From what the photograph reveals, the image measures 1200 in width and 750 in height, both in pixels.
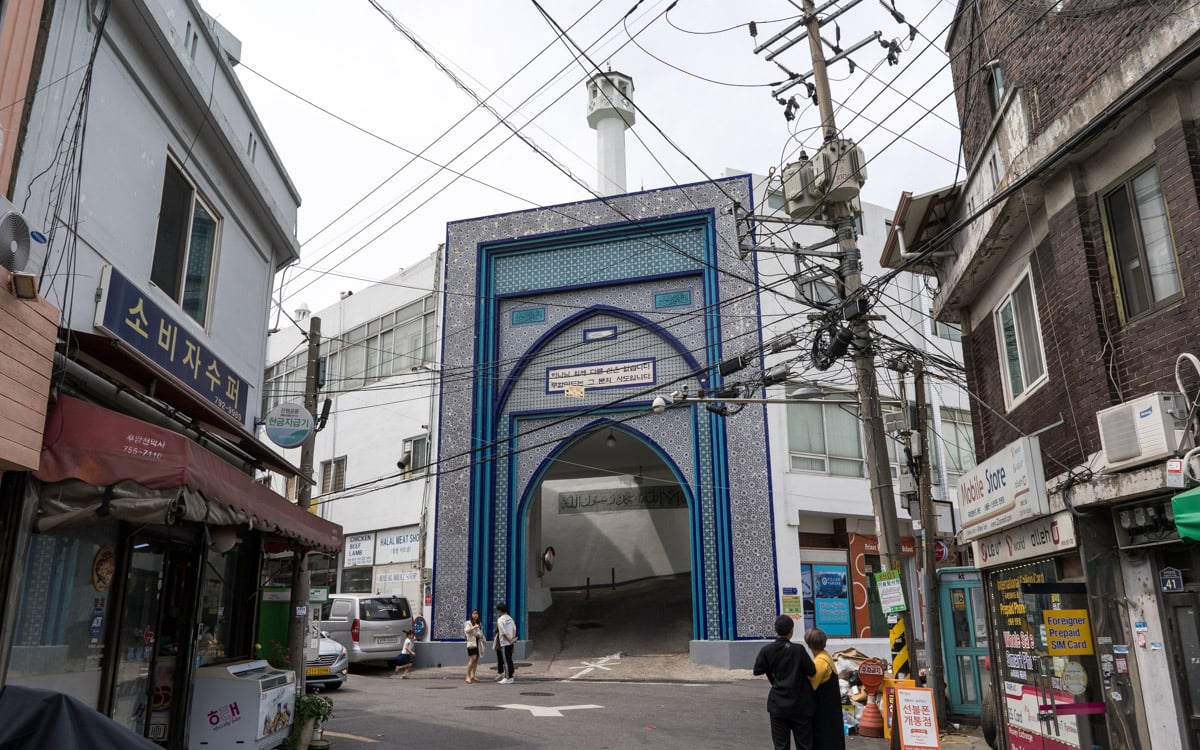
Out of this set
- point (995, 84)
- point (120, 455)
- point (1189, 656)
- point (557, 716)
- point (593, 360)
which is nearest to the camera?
point (120, 455)

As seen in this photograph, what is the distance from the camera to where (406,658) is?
21.3 metres

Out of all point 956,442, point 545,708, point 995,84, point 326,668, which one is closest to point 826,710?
point 545,708

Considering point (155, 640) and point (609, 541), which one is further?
point (609, 541)

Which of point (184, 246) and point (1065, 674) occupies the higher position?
point (184, 246)

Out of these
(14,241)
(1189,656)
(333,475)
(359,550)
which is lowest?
(1189,656)

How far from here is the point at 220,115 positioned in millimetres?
10039

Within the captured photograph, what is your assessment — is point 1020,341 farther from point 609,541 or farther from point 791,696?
point 609,541

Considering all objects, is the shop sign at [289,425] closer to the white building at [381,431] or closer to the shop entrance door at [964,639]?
the shop entrance door at [964,639]

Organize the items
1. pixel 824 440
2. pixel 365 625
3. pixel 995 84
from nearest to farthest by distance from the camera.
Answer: pixel 995 84 → pixel 365 625 → pixel 824 440

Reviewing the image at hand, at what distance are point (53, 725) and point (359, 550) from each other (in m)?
25.1

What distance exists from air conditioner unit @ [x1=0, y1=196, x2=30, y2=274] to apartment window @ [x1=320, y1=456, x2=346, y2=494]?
23.8m

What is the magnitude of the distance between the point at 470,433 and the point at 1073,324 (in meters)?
17.1

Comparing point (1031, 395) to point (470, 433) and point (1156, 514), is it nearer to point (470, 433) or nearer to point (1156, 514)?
point (1156, 514)

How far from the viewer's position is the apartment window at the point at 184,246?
9211 mm
